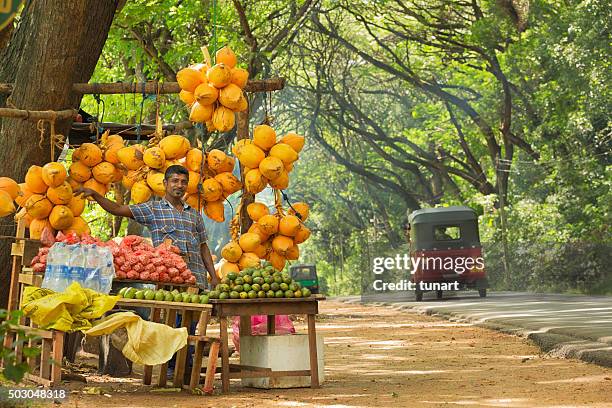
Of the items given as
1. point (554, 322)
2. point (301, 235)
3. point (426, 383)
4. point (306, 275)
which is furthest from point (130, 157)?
point (306, 275)

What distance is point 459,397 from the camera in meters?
8.26

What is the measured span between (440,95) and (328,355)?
80.6 feet

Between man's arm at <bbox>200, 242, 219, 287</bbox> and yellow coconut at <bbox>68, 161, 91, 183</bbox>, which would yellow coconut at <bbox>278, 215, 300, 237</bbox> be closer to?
man's arm at <bbox>200, 242, 219, 287</bbox>

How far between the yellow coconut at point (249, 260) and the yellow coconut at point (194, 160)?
0.95m

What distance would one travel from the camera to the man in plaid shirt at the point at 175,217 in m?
9.70

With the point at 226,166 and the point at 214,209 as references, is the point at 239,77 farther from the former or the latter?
the point at 214,209

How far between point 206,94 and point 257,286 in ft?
6.56

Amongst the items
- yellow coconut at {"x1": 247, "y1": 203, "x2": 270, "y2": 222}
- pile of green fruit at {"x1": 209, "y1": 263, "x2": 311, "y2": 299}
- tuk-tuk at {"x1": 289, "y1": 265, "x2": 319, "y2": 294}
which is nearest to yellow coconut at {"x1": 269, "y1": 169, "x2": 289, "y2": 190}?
yellow coconut at {"x1": 247, "y1": 203, "x2": 270, "y2": 222}

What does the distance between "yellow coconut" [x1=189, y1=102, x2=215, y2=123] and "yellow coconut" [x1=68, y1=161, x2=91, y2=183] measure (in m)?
1.14

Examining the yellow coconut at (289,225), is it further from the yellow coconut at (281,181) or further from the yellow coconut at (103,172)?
the yellow coconut at (103,172)

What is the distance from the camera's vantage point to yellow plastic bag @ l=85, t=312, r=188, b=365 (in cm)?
816

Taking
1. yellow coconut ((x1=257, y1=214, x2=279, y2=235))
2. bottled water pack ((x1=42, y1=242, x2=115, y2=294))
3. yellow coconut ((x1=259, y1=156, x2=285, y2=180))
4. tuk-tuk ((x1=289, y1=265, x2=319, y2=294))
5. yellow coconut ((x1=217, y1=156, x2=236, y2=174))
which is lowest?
bottled water pack ((x1=42, y1=242, x2=115, y2=294))

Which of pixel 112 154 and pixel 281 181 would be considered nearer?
pixel 281 181

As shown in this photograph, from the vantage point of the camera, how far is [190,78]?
9.87 metres
